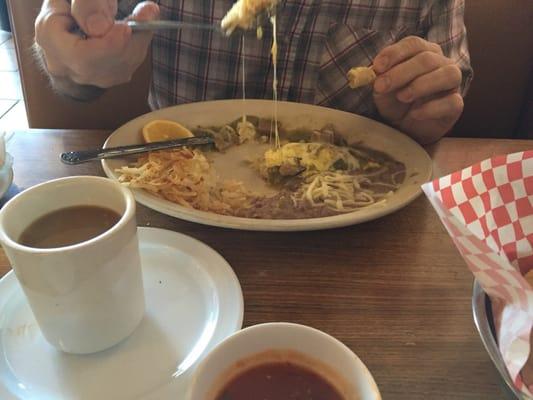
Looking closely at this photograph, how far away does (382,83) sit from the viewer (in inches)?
46.1

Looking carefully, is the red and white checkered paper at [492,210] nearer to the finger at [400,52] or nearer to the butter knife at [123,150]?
the finger at [400,52]

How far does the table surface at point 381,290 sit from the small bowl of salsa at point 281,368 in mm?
175

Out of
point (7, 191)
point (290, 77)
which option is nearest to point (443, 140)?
point (290, 77)

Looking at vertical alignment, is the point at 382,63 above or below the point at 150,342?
above

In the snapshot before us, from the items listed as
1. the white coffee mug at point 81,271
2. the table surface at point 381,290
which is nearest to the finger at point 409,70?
the table surface at point 381,290

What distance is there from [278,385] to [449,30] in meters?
1.23

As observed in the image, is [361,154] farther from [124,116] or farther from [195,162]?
[124,116]

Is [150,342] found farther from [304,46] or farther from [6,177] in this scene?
[304,46]

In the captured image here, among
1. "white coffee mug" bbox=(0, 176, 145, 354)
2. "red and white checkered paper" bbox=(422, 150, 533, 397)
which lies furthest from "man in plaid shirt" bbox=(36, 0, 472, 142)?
"white coffee mug" bbox=(0, 176, 145, 354)

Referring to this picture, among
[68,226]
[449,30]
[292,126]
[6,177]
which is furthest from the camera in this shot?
[449,30]

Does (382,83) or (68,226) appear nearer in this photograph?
(68,226)

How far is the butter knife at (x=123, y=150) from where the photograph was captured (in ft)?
3.45

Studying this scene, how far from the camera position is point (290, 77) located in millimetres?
1534

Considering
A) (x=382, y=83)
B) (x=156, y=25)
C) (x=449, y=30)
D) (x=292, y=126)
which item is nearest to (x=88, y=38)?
(x=156, y=25)
